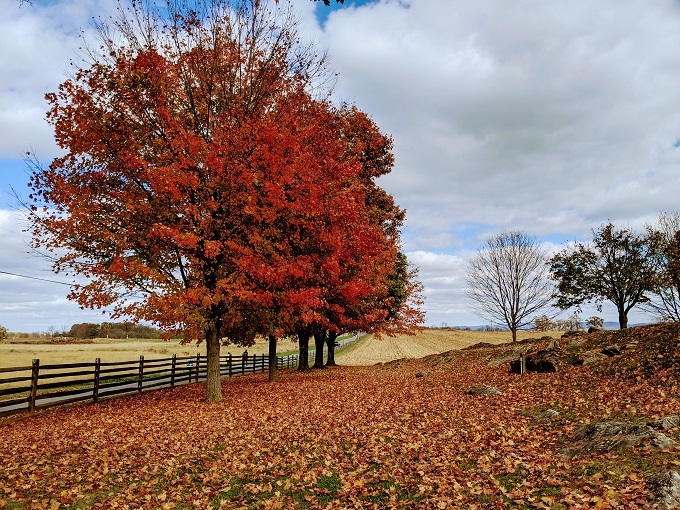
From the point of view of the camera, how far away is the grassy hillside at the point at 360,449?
22.8 ft

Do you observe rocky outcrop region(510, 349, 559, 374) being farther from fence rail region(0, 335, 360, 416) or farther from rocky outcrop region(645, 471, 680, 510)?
fence rail region(0, 335, 360, 416)

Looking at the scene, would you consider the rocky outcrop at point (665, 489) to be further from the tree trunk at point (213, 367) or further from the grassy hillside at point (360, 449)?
the tree trunk at point (213, 367)

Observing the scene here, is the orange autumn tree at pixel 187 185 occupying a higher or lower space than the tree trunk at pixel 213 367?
higher

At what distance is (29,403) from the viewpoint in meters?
15.5

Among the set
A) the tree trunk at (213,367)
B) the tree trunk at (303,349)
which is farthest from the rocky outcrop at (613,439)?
the tree trunk at (303,349)

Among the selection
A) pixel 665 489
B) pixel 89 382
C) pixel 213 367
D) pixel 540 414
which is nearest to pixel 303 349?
pixel 89 382

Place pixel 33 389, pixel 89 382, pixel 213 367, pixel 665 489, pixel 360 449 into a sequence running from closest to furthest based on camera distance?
1. pixel 665 489
2. pixel 360 449
3. pixel 33 389
4. pixel 213 367
5. pixel 89 382

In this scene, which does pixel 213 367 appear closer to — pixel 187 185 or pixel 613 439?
pixel 187 185

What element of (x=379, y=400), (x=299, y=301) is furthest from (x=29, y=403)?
(x=379, y=400)

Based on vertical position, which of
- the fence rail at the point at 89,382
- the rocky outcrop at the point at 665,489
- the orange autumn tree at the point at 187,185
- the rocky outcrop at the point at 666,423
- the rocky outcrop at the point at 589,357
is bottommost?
the fence rail at the point at 89,382

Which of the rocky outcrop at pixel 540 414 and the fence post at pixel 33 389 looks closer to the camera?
the rocky outcrop at pixel 540 414

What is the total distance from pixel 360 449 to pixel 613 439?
5018mm

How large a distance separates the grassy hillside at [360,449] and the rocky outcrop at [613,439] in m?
0.23

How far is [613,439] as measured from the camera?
8.05 meters
